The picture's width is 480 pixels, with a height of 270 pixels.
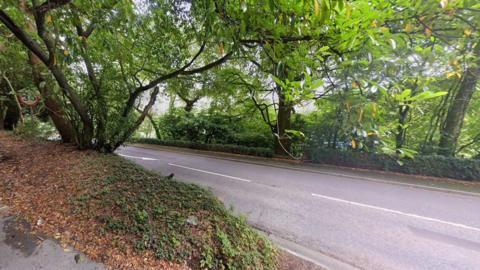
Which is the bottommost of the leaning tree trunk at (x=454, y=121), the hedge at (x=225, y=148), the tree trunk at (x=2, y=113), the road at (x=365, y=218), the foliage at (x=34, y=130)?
the road at (x=365, y=218)

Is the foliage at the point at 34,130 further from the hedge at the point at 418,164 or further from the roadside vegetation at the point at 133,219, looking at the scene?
the hedge at the point at 418,164

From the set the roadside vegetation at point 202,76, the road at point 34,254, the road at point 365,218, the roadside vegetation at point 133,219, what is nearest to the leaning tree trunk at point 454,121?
the roadside vegetation at point 202,76

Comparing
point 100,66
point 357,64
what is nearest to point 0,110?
point 100,66

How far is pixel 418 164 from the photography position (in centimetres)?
789

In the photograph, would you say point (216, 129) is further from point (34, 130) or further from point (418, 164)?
point (418, 164)

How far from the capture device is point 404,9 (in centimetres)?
159

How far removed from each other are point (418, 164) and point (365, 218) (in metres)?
6.02

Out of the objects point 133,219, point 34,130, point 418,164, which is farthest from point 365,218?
point 34,130

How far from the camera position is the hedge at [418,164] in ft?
23.7

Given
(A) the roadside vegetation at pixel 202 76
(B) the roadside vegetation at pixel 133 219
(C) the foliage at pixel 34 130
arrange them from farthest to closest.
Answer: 1. (C) the foliage at pixel 34 130
2. (B) the roadside vegetation at pixel 133 219
3. (A) the roadside vegetation at pixel 202 76

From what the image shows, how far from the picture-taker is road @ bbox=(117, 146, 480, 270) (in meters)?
2.94

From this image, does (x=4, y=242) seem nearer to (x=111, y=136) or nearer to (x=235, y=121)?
(x=111, y=136)

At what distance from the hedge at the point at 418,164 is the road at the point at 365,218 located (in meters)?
1.89

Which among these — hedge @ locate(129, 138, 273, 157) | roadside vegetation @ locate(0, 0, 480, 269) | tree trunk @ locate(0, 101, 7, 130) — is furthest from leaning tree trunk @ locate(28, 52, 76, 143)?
tree trunk @ locate(0, 101, 7, 130)
